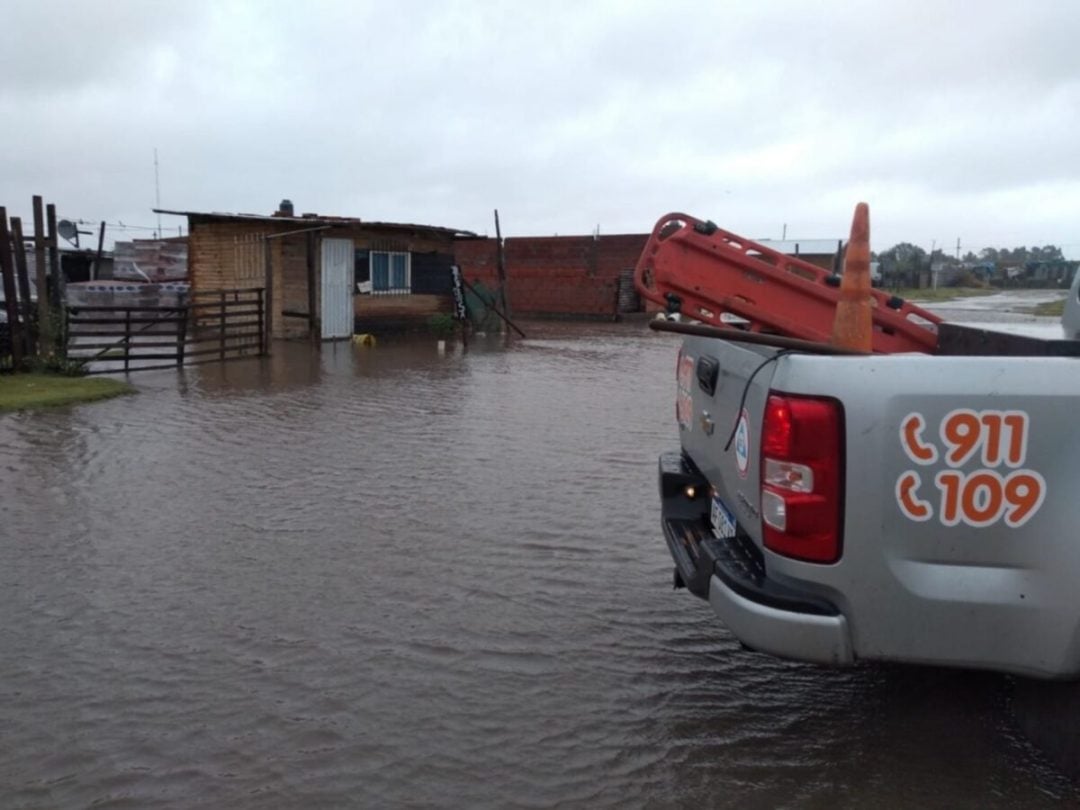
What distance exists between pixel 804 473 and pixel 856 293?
1199 millimetres

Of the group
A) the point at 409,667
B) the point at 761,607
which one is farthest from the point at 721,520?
the point at 409,667

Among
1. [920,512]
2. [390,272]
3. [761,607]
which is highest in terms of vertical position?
[390,272]

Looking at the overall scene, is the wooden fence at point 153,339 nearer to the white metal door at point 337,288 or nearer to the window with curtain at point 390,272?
the white metal door at point 337,288

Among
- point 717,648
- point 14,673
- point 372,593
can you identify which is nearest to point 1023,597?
point 717,648

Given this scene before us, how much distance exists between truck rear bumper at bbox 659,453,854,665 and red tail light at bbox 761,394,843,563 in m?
0.15

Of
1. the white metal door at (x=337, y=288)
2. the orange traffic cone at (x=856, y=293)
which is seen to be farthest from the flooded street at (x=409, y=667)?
the white metal door at (x=337, y=288)

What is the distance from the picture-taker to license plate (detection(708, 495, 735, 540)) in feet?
12.6

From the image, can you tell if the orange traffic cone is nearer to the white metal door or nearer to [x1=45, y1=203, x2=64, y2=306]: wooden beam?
[x1=45, y1=203, x2=64, y2=306]: wooden beam

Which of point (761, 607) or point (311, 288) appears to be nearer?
point (761, 607)

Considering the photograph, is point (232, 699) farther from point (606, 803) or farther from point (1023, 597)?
point (1023, 597)

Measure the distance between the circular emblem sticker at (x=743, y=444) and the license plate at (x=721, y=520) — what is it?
365 mm

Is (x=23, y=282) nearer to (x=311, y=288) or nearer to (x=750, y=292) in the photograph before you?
(x=311, y=288)

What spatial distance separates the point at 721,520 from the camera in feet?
13.1

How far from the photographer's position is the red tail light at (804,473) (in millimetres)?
2893
